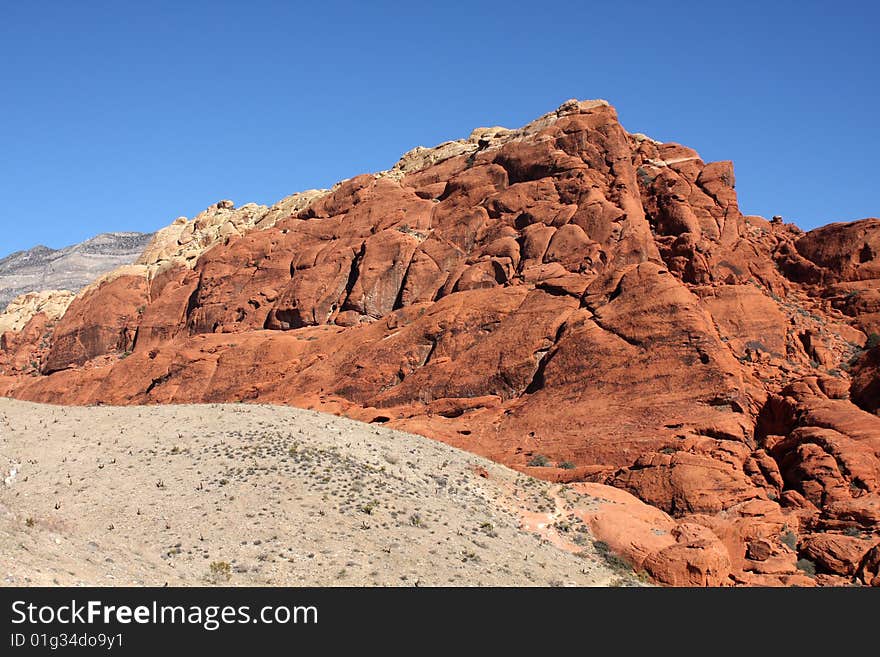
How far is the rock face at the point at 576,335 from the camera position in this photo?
35.5m

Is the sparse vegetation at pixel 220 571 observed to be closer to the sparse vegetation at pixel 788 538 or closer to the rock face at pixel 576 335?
the rock face at pixel 576 335

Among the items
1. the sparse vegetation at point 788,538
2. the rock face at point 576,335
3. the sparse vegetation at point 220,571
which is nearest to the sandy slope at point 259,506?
the sparse vegetation at point 220,571

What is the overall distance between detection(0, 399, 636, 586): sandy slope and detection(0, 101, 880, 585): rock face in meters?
4.72

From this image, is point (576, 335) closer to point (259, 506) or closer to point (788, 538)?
point (788, 538)

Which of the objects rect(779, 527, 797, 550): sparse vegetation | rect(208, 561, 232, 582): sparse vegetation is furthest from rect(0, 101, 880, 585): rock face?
rect(208, 561, 232, 582): sparse vegetation

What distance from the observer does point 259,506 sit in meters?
27.4

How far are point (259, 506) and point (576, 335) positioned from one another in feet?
76.3

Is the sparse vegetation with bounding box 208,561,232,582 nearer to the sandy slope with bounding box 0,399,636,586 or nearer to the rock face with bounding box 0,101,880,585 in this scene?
the sandy slope with bounding box 0,399,636,586

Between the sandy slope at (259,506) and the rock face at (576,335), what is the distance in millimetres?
4719

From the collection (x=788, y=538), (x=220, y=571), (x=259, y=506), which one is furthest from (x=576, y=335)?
(x=220, y=571)

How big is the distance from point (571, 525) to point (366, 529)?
8924 mm

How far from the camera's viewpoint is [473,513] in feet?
103

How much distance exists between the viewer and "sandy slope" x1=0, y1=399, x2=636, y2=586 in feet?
74.2
